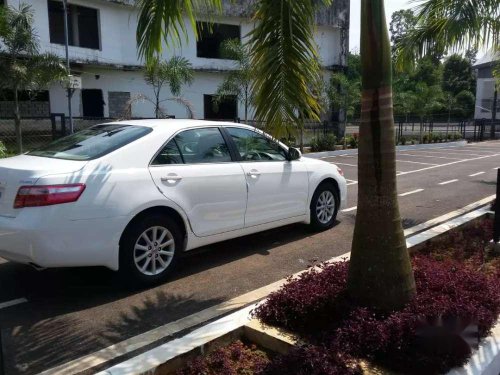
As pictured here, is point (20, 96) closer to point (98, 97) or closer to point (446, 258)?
point (98, 97)

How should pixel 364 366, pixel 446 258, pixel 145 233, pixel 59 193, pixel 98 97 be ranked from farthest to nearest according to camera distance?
pixel 98 97 < pixel 446 258 < pixel 145 233 < pixel 59 193 < pixel 364 366

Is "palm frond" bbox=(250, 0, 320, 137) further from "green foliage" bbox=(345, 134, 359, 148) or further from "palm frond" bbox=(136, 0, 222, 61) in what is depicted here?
"green foliage" bbox=(345, 134, 359, 148)

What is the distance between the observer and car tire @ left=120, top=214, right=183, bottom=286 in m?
4.63

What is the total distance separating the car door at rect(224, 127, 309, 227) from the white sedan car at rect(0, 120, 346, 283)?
13 mm

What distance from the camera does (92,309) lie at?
4.36 meters

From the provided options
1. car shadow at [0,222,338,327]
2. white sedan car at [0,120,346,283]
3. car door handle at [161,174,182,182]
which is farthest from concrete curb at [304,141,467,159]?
car door handle at [161,174,182,182]

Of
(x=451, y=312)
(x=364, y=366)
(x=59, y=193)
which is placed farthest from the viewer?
(x=59, y=193)

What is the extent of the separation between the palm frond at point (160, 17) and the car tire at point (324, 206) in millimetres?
3464

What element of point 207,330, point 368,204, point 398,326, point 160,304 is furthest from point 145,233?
point 398,326

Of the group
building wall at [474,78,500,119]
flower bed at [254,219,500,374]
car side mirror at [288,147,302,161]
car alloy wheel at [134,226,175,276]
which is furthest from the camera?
building wall at [474,78,500,119]

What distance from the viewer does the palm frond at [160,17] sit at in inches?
146

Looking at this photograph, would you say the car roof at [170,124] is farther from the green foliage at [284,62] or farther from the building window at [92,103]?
the building window at [92,103]

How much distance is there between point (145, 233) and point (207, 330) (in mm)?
1671

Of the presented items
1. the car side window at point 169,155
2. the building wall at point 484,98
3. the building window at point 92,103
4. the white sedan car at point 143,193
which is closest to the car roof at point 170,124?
the white sedan car at point 143,193
